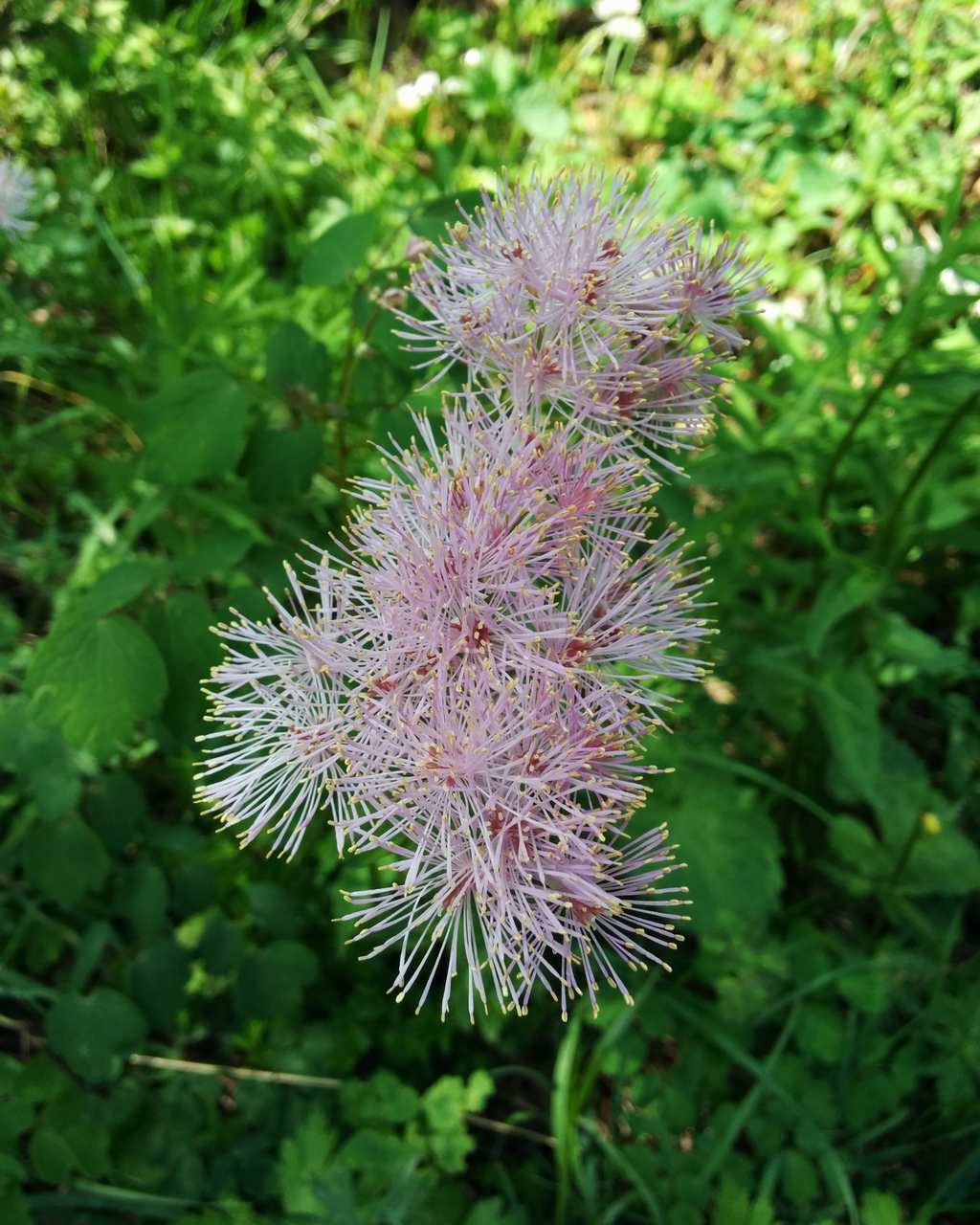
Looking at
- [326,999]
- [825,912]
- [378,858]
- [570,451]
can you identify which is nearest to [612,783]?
[570,451]

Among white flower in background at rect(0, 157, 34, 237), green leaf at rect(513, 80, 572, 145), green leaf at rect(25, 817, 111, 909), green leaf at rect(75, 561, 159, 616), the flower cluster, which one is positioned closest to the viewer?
the flower cluster

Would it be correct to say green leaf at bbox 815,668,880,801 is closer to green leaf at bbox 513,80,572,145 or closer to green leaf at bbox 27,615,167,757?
green leaf at bbox 27,615,167,757

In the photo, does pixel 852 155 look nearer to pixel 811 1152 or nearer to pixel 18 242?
pixel 18 242

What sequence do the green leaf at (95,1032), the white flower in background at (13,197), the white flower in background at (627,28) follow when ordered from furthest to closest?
1. the white flower in background at (627,28)
2. the white flower in background at (13,197)
3. the green leaf at (95,1032)

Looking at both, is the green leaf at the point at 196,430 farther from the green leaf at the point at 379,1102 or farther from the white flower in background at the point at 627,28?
the white flower in background at the point at 627,28

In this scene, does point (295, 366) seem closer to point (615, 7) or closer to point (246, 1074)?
point (246, 1074)

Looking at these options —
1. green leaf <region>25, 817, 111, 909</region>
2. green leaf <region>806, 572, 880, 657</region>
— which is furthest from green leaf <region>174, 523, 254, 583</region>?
green leaf <region>806, 572, 880, 657</region>

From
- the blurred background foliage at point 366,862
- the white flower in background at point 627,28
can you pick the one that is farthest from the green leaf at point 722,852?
the white flower in background at point 627,28
